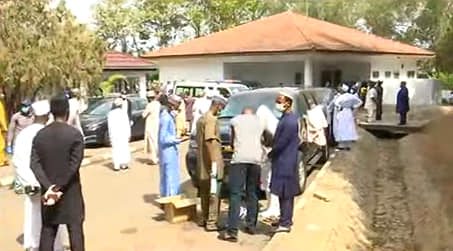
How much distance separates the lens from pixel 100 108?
65.5 ft

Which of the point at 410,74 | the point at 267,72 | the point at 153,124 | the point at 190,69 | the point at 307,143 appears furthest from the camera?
the point at 410,74

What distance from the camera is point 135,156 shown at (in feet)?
52.3

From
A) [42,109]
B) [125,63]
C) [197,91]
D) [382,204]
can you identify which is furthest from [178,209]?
[125,63]

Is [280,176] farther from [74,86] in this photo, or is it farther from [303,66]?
[303,66]

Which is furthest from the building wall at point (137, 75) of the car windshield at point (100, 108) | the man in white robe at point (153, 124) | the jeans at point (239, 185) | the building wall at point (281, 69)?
the jeans at point (239, 185)

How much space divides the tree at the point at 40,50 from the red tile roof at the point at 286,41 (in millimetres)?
12719

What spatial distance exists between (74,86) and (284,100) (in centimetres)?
1437

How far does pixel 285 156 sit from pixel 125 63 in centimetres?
2728

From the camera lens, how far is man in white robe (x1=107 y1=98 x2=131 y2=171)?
13.2 meters

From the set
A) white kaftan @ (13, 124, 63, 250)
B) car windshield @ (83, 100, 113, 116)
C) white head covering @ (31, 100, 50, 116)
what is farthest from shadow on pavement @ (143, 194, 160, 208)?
car windshield @ (83, 100, 113, 116)

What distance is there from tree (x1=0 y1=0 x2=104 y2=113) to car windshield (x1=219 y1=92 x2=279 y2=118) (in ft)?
30.3

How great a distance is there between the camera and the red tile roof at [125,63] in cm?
3325

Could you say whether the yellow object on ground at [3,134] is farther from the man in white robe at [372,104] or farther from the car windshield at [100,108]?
the man in white robe at [372,104]

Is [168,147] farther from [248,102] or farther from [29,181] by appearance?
[29,181]
